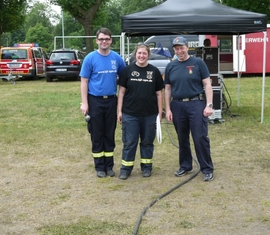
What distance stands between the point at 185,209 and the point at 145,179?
119 cm

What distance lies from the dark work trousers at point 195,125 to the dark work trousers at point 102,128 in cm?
73

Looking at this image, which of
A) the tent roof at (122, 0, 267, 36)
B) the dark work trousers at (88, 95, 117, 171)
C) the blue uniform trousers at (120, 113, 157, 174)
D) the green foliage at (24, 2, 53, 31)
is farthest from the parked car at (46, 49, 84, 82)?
the green foliage at (24, 2, 53, 31)

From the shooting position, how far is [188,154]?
6059 millimetres

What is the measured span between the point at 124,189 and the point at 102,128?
2.72ft

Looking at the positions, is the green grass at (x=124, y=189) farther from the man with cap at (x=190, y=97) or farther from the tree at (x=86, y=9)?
the tree at (x=86, y=9)

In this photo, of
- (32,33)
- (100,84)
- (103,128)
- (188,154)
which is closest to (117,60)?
(100,84)

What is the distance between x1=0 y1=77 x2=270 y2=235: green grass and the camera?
4.39 m

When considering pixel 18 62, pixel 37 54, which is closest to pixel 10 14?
pixel 37 54

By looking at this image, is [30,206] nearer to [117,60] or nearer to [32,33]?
[117,60]

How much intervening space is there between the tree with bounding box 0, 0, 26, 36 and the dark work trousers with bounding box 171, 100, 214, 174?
27.0 meters

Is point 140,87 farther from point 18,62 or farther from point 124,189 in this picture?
point 18,62

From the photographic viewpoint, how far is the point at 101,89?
574cm

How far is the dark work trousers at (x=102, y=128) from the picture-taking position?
19.0 ft

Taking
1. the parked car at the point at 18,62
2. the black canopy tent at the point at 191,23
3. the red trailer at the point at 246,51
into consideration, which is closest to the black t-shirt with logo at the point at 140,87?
the black canopy tent at the point at 191,23
